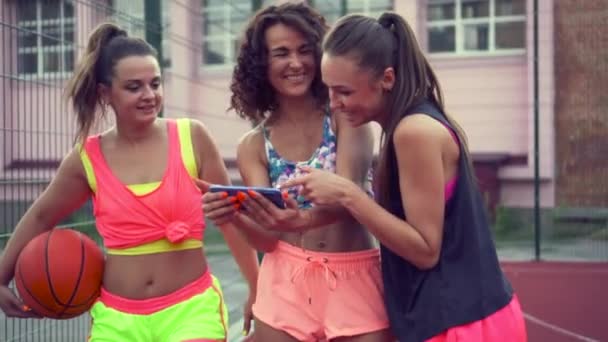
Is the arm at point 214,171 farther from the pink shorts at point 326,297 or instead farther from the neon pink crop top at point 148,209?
the pink shorts at point 326,297

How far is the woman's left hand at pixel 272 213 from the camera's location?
2.47 meters

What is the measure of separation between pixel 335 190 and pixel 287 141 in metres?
0.52

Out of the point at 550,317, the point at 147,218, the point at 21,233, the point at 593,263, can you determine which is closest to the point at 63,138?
the point at 21,233

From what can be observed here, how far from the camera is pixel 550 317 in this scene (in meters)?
6.96

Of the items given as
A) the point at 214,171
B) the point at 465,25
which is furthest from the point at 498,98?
the point at 214,171

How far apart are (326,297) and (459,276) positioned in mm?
510

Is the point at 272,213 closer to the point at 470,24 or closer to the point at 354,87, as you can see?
the point at 354,87

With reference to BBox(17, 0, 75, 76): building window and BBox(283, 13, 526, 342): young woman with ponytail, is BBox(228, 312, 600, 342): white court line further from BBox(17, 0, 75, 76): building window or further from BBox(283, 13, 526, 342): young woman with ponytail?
BBox(283, 13, 526, 342): young woman with ponytail

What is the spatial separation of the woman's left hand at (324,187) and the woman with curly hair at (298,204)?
132 millimetres

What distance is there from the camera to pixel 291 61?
2.82 m

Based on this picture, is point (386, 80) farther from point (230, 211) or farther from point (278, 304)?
point (278, 304)

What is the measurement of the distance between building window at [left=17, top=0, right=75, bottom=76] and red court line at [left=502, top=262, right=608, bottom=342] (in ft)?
12.6

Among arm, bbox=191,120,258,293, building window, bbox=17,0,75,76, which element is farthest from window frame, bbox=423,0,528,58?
arm, bbox=191,120,258,293

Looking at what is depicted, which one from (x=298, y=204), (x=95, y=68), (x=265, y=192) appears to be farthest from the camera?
(x=95, y=68)
